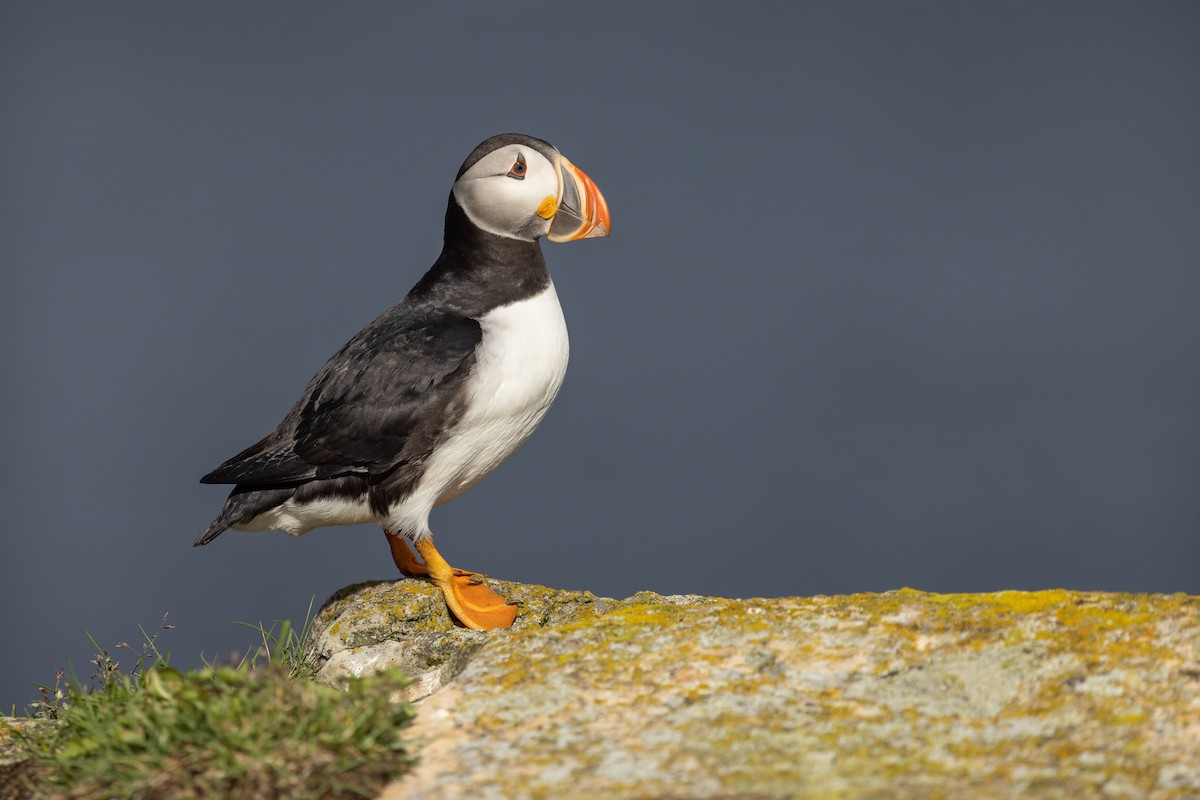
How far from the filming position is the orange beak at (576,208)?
666cm

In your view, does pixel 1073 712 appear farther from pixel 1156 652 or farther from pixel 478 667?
pixel 478 667

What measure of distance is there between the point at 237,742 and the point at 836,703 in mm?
1700

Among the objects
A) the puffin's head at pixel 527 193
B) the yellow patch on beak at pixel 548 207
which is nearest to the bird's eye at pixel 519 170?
the puffin's head at pixel 527 193

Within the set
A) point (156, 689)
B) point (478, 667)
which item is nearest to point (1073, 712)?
point (478, 667)

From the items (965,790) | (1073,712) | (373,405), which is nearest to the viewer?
(965,790)

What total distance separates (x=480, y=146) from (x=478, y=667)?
11.2 ft

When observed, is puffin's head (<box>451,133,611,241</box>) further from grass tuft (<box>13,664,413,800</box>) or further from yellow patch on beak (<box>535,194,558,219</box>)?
grass tuft (<box>13,664,413,800</box>)

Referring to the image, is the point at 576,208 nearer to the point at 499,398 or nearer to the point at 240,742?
the point at 499,398

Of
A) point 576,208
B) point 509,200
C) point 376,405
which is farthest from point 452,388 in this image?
point 576,208

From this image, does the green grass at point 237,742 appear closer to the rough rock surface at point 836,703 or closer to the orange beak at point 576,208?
the rough rock surface at point 836,703

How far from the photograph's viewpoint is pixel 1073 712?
350cm

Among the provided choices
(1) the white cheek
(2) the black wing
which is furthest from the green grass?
(1) the white cheek

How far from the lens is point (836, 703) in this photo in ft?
12.0

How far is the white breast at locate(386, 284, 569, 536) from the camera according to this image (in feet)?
21.0
